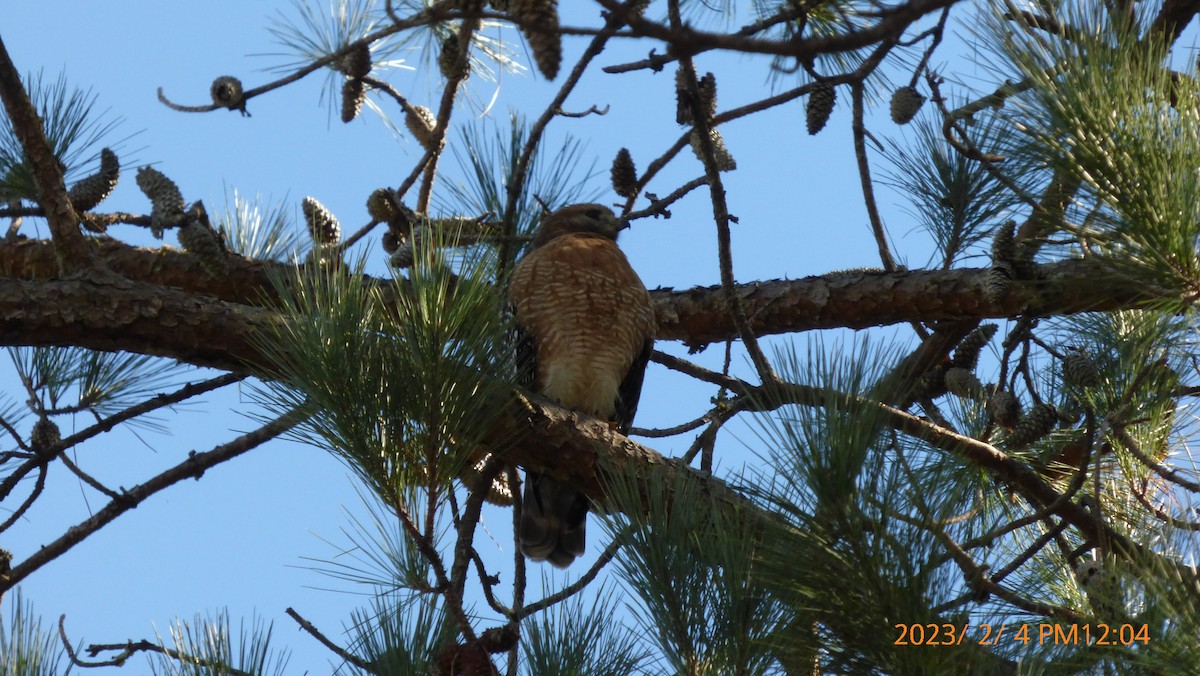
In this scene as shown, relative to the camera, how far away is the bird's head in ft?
16.2

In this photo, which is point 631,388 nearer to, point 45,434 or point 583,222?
point 583,222

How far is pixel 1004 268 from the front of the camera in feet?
10.8

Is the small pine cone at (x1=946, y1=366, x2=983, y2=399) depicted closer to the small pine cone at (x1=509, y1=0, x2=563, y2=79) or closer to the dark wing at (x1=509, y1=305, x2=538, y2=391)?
the dark wing at (x1=509, y1=305, x2=538, y2=391)

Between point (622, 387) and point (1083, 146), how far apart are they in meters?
2.53

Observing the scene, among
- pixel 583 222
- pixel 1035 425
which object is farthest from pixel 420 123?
pixel 1035 425

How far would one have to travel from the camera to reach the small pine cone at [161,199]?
134 inches

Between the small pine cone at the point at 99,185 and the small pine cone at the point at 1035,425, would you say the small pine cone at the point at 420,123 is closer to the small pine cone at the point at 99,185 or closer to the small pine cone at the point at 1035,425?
the small pine cone at the point at 99,185

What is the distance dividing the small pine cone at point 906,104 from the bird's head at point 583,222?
4.82 ft

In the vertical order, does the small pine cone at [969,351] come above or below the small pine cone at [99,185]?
below

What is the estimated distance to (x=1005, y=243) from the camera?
3096mm

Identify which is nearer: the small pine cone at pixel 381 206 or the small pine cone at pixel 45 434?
the small pine cone at pixel 45 434

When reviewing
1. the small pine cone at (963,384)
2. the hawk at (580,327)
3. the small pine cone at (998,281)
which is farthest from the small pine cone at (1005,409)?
the hawk at (580,327)

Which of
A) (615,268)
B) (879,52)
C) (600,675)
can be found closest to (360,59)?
(615,268)

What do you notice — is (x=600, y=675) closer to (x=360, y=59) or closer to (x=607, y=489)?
(x=607, y=489)
